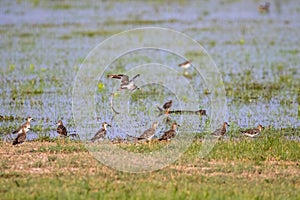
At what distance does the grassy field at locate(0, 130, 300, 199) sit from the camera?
9.04m

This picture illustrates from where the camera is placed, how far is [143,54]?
76.2ft

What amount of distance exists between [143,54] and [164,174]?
13.3m

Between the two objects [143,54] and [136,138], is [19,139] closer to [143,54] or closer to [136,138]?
[136,138]

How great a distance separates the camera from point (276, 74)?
787 inches

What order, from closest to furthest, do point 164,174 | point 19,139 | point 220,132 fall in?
point 164,174
point 19,139
point 220,132

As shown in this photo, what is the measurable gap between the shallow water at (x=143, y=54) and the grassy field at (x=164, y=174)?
6.32 feet

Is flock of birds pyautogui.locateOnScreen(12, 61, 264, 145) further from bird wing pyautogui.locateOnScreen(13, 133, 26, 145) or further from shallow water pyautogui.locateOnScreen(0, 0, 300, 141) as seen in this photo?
shallow water pyautogui.locateOnScreen(0, 0, 300, 141)

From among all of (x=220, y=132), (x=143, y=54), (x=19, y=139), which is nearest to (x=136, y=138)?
(x=220, y=132)

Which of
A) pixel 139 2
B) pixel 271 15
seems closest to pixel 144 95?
pixel 271 15

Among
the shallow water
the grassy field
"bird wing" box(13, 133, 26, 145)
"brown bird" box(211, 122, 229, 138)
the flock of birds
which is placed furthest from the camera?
the shallow water

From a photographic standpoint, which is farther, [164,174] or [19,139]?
[19,139]

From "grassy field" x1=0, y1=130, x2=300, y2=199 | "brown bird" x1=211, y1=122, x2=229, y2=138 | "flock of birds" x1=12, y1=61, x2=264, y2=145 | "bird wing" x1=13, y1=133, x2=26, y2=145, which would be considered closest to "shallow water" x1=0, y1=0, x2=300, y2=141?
"flock of birds" x1=12, y1=61, x2=264, y2=145

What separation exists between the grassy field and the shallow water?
1.93 m

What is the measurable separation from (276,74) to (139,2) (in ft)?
75.1
